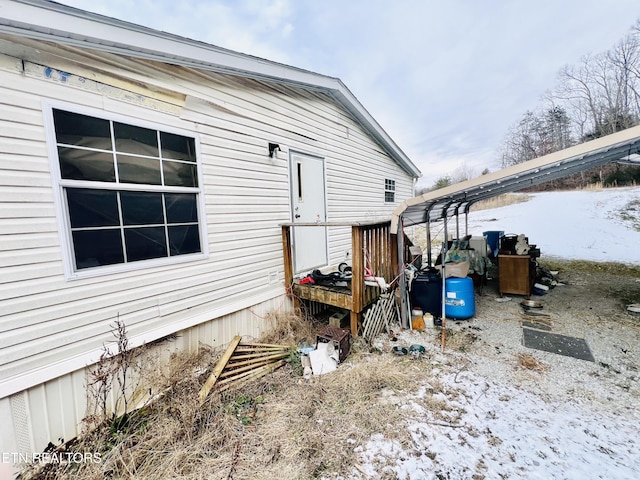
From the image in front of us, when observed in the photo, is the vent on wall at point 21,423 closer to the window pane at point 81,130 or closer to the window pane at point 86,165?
the window pane at point 86,165

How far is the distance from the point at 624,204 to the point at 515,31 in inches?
448

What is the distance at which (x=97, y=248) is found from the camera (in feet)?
7.91

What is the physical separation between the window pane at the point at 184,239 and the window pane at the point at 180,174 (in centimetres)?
50

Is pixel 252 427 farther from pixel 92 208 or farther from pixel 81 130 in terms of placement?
pixel 81 130

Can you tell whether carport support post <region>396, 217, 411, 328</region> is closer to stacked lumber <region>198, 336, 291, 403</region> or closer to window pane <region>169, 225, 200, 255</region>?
stacked lumber <region>198, 336, 291, 403</region>

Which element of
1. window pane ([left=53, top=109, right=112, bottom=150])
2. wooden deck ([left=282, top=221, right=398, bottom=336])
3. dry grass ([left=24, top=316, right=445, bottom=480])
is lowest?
dry grass ([left=24, top=316, right=445, bottom=480])

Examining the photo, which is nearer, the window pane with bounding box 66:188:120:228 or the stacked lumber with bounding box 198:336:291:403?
the window pane with bounding box 66:188:120:228

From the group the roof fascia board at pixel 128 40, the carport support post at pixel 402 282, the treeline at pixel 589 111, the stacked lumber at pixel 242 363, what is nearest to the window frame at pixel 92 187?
the roof fascia board at pixel 128 40

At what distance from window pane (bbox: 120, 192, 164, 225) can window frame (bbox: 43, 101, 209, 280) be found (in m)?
0.06

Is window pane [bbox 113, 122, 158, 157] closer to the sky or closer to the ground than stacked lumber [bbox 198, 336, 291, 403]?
closer to the sky

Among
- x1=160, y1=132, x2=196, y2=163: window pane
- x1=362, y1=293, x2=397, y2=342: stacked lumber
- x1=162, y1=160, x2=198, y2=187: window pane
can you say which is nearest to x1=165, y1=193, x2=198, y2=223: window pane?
x1=162, y1=160, x2=198, y2=187: window pane

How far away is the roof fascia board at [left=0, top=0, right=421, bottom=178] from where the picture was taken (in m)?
1.87

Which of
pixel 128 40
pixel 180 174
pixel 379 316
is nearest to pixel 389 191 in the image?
pixel 379 316

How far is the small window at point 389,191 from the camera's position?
25.2ft
